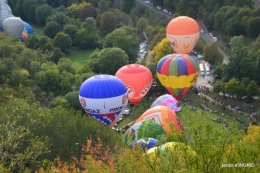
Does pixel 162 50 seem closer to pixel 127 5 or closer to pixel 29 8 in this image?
pixel 127 5

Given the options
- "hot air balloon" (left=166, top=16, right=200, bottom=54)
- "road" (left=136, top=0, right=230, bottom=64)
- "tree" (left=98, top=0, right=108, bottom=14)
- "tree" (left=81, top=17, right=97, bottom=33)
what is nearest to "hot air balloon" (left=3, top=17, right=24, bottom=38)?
"tree" (left=81, top=17, right=97, bottom=33)

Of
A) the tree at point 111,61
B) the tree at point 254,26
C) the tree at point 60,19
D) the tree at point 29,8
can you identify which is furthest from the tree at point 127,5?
the tree at point 111,61

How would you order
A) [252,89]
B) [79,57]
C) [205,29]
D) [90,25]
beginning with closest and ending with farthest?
[252,89] < [79,57] < [205,29] < [90,25]

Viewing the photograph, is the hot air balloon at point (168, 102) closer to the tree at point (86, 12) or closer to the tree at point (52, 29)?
the tree at point (52, 29)

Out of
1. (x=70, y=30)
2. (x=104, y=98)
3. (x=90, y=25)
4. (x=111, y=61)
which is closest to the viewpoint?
(x=104, y=98)

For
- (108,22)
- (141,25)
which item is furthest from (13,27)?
(141,25)

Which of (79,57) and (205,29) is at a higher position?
(205,29)

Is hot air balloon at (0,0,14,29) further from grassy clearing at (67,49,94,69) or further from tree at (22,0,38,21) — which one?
grassy clearing at (67,49,94,69)
